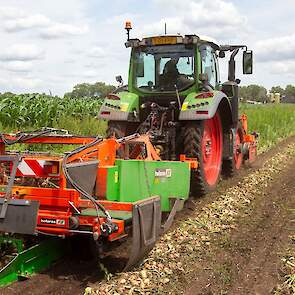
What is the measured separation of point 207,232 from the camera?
536 cm

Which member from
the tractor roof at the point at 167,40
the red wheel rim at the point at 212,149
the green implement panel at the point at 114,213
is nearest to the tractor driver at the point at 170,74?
the tractor roof at the point at 167,40

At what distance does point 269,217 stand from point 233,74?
11.2ft

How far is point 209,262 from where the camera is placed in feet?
14.5

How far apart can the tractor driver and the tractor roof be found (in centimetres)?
30

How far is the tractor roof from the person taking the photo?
695 cm

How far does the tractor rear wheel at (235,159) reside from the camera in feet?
28.2

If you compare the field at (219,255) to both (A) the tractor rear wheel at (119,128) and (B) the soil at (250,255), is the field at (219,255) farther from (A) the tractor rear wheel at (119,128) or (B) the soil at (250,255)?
(A) the tractor rear wheel at (119,128)

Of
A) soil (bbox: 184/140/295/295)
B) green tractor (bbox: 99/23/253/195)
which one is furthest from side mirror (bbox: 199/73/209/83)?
soil (bbox: 184/140/295/295)

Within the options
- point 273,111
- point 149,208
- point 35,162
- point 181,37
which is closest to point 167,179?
point 149,208

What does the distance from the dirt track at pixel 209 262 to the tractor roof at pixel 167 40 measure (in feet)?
7.32

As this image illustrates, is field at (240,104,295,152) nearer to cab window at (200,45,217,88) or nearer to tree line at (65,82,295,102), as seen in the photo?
tree line at (65,82,295,102)

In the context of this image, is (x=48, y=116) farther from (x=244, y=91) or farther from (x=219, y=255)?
(x=244, y=91)


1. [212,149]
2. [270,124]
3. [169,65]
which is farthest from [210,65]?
[270,124]

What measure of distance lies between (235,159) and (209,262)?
464 cm
